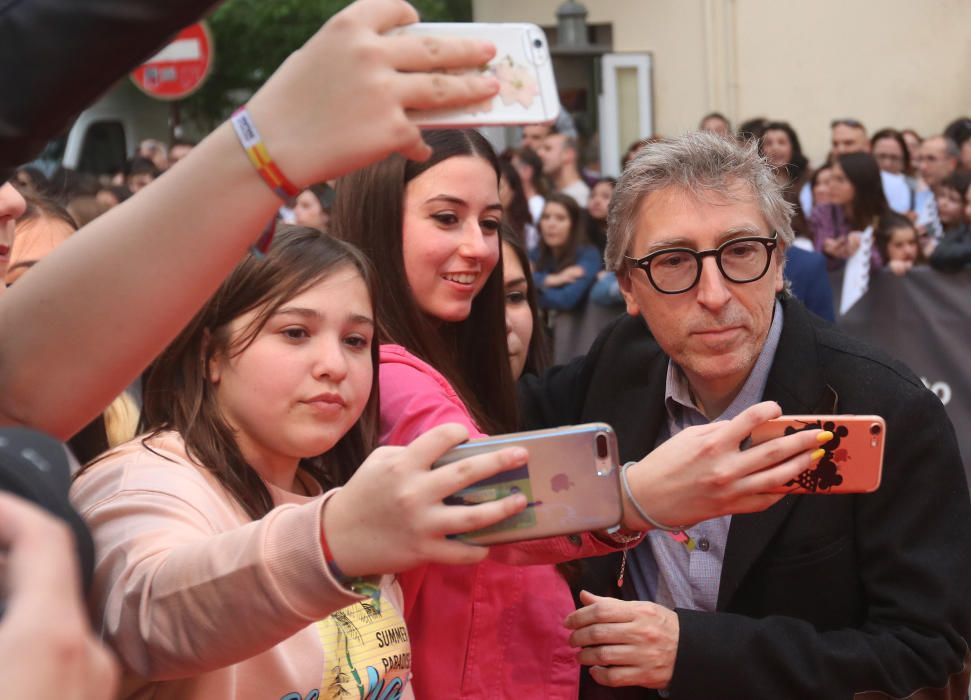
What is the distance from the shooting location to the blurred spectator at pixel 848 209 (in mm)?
8320

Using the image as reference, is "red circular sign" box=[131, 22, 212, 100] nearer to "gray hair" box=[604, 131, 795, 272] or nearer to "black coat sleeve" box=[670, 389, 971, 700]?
"gray hair" box=[604, 131, 795, 272]

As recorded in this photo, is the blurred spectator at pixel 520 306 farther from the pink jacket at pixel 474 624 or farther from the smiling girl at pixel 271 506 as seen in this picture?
the smiling girl at pixel 271 506

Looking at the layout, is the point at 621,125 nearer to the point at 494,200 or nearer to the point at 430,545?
the point at 494,200

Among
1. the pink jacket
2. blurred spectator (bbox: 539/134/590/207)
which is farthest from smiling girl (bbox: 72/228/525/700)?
blurred spectator (bbox: 539/134/590/207)

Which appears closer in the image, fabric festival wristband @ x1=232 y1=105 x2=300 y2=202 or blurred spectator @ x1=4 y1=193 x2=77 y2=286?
fabric festival wristband @ x1=232 y1=105 x2=300 y2=202

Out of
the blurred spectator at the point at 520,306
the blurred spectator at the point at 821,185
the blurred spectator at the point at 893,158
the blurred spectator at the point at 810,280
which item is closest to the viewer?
the blurred spectator at the point at 520,306

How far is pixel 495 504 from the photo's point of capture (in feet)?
4.86

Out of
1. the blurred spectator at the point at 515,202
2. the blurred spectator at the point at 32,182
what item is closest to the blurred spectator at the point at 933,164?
the blurred spectator at the point at 515,202

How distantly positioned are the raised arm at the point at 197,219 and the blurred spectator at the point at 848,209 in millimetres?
7073

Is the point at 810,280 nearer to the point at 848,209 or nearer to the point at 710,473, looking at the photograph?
the point at 848,209

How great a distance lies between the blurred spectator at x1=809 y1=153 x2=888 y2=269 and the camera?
8.32 m

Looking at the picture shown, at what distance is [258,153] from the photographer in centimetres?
142

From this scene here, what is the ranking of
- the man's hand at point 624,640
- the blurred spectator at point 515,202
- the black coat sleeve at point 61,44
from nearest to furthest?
the black coat sleeve at point 61,44, the man's hand at point 624,640, the blurred spectator at point 515,202

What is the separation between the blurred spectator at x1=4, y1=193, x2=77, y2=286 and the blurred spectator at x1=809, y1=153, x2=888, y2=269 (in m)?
5.50
